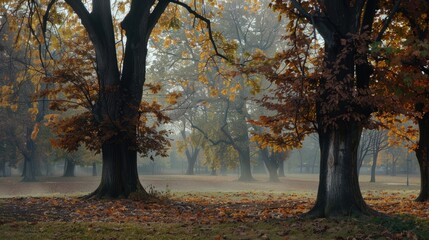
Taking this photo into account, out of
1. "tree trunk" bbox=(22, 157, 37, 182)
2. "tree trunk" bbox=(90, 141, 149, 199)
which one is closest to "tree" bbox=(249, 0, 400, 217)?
"tree trunk" bbox=(90, 141, 149, 199)

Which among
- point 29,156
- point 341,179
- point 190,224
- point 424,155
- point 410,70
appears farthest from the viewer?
point 29,156

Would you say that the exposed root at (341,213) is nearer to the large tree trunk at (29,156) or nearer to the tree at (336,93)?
the tree at (336,93)

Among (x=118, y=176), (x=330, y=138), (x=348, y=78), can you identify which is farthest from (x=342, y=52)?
(x=118, y=176)

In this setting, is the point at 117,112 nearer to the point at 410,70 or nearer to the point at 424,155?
the point at 410,70

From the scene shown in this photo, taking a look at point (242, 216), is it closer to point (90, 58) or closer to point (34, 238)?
point (34, 238)

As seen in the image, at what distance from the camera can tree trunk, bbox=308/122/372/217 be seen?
1058 cm

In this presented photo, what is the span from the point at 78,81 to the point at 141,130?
2.57 metres

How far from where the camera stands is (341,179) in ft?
34.9

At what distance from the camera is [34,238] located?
807 cm

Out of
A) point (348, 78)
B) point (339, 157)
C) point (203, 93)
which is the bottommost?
point (339, 157)

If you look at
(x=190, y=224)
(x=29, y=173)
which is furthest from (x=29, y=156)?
(x=190, y=224)

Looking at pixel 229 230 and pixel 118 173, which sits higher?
pixel 118 173

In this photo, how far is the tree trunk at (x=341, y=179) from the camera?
1058 centimetres

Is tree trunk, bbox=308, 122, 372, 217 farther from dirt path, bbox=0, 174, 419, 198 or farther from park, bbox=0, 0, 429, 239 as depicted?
dirt path, bbox=0, 174, 419, 198
